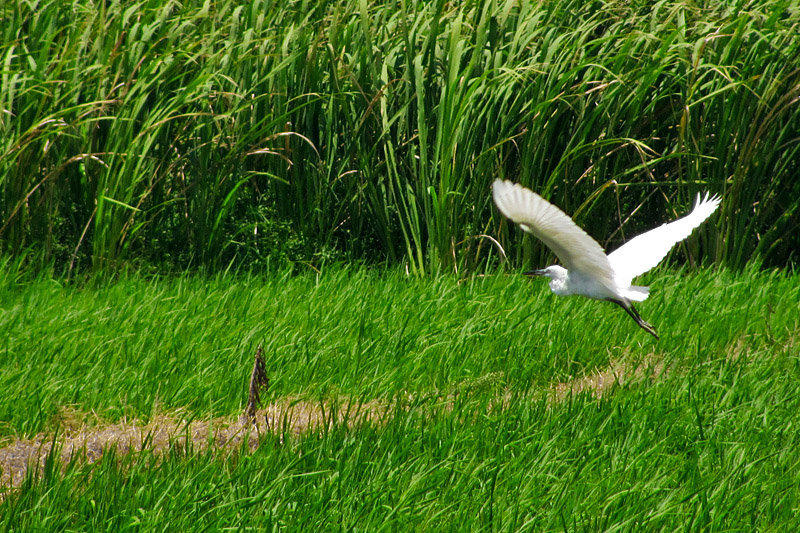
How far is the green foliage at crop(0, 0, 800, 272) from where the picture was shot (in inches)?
187

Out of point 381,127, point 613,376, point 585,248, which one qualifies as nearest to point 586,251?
point 585,248

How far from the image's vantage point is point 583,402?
329 cm

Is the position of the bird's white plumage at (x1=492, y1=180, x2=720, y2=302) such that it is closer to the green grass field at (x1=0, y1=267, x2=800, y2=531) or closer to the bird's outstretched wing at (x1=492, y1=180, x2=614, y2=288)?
the bird's outstretched wing at (x1=492, y1=180, x2=614, y2=288)

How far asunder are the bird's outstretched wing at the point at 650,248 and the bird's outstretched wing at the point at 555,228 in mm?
120

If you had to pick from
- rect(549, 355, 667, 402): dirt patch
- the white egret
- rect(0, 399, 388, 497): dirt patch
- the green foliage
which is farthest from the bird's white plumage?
the green foliage

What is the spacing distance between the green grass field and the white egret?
0.34 metres

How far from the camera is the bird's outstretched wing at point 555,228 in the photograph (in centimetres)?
300

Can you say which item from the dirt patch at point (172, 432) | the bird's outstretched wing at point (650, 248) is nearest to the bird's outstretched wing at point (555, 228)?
the bird's outstretched wing at point (650, 248)

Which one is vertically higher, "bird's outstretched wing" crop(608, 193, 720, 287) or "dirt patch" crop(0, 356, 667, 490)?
"bird's outstretched wing" crop(608, 193, 720, 287)

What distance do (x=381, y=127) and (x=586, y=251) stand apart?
1.95 metres

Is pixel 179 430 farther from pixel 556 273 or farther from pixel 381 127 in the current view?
pixel 381 127

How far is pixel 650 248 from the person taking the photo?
381 centimetres

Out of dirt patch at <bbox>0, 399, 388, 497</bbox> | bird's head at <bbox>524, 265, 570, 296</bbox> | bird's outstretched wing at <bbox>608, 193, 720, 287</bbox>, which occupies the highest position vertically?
bird's outstretched wing at <bbox>608, 193, 720, 287</bbox>

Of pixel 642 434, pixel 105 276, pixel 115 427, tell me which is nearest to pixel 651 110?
pixel 642 434
